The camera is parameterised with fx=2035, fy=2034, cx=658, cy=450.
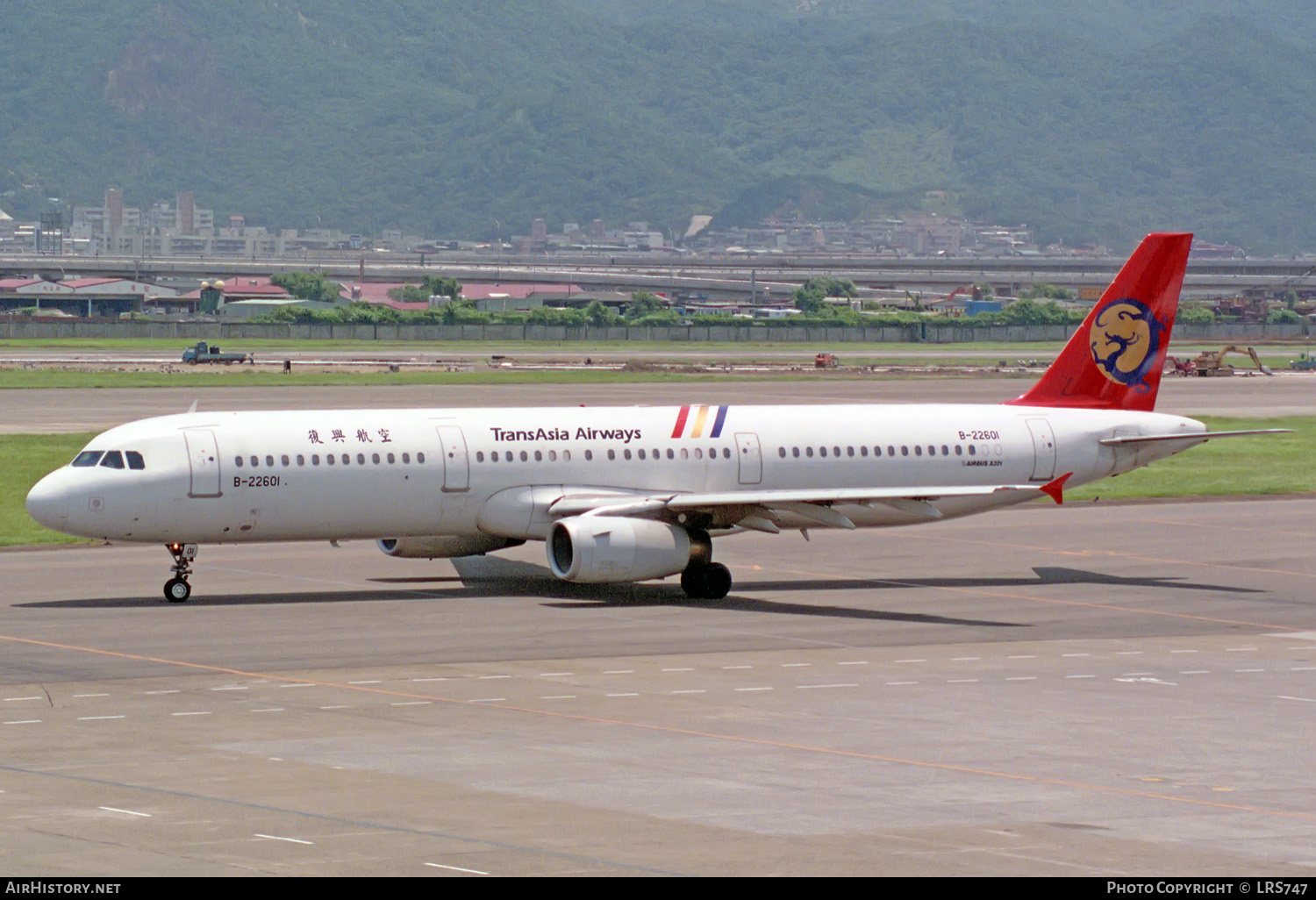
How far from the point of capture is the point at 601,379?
13338 cm

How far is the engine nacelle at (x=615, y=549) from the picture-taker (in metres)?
43.6

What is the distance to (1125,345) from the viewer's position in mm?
53094

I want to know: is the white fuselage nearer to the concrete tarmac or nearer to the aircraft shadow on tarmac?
the aircraft shadow on tarmac

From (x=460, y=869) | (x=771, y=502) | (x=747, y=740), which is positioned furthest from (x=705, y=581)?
(x=460, y=869)

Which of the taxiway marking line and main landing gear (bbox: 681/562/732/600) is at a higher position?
main landing gear (bbox: 681/562/732/600)

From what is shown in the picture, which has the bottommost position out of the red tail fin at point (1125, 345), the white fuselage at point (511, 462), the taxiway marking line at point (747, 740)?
the taxiway marking line at point (747, 740)

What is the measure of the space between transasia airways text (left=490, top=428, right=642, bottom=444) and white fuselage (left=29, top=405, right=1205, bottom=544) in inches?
1.7

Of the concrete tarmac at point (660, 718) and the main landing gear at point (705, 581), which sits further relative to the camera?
the main landing gear at point (705, 581)

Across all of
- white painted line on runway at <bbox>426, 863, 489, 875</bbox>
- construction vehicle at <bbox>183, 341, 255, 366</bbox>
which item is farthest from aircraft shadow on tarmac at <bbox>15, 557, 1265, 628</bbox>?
construction vehicle at <bbox>183, 341, 255, 366</bbox>

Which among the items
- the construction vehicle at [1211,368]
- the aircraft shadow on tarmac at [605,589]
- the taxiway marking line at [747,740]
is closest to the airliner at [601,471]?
the aircraft shadow on tarmac at [605,589]

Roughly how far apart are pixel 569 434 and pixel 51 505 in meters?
11.8

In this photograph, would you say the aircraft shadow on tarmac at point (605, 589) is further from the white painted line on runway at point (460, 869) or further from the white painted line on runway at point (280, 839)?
the white painted line on runway at point (460, 869)

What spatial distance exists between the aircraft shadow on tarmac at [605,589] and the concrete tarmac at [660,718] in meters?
0.17

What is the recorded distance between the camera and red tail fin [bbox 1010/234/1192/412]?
173ft
